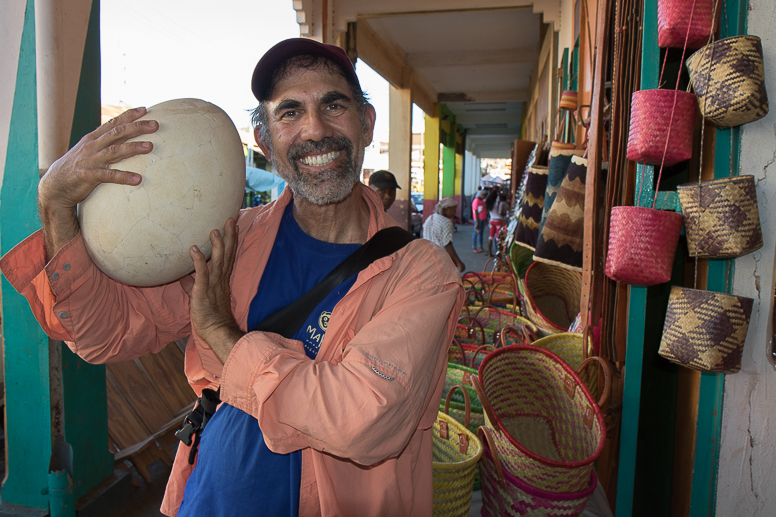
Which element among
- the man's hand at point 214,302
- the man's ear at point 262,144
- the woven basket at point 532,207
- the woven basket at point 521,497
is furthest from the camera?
the woven basket at point 532,207

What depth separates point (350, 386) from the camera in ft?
3.28

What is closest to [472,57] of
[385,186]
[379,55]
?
[379,55]

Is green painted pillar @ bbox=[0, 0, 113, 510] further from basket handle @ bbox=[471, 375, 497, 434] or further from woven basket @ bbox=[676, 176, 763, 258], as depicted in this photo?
woven basket @ bbox=[676, 176, 763, 258]

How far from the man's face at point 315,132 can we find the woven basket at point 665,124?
94 centimetres

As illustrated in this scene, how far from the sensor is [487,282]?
4402 millimetres

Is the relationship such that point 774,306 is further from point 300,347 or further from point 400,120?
point 400,120

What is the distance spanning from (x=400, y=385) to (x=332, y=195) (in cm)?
62

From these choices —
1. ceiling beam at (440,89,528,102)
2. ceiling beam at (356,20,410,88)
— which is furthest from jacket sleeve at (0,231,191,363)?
ceiling beam at (440,89,528,102)

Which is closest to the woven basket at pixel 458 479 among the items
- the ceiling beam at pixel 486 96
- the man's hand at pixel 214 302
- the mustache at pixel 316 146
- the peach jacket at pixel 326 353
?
the peach jacket at pixel 326 353

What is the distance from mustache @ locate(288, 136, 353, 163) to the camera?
140 centimetres

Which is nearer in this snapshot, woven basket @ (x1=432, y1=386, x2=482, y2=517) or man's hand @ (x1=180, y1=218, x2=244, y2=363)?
man's hand @ (x1=180, y1=218, x2=244, y2=363)

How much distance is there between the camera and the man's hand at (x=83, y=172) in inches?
43.1

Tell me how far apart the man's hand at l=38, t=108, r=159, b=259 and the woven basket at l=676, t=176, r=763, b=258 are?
1.56 m

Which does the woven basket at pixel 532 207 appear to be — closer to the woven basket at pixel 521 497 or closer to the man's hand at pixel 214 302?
the woven basket at pixel 521 497
